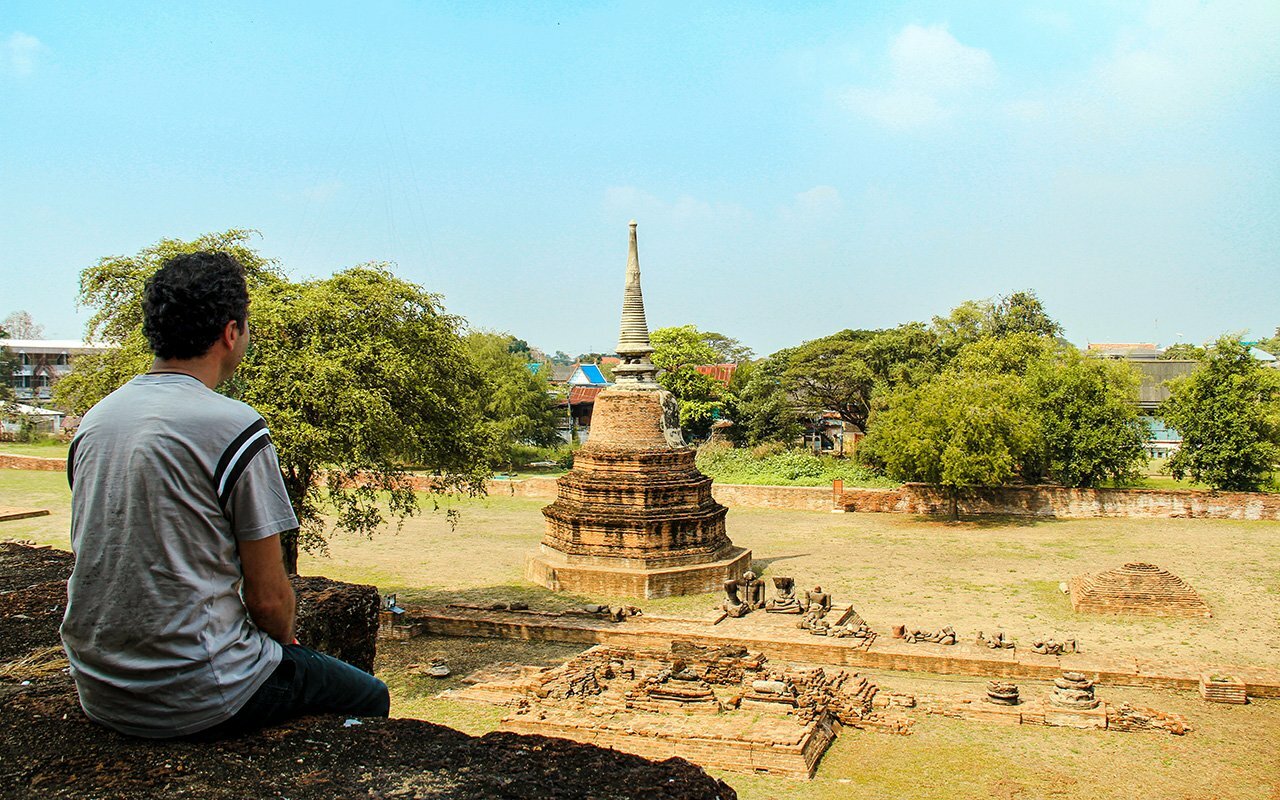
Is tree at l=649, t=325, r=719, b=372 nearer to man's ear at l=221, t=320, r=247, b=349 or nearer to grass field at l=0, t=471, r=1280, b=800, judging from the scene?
grass field at l=0, t=471, r=1280, b=800

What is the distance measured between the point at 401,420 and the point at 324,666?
34.6 feet

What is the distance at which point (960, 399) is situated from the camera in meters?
27.0

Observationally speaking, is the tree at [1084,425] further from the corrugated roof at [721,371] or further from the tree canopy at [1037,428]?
the corrugated roof at [721,371]

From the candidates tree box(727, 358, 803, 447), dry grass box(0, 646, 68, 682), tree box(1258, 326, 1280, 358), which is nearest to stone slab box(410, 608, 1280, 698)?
dry grass box(0, 646, 68, 682)

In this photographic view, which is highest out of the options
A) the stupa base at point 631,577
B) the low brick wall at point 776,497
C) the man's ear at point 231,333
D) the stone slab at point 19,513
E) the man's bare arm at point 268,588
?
the man's ear at point 231,333

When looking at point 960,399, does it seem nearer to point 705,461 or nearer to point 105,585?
point 705,461

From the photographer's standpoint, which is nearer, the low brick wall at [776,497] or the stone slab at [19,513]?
the stone slab at [19,513]

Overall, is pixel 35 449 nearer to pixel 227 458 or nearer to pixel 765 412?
pixel 765 412

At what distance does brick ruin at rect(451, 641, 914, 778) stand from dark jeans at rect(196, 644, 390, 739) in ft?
21.1

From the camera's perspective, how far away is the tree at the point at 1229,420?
27.2 m

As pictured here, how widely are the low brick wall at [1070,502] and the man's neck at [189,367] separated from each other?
27.7m

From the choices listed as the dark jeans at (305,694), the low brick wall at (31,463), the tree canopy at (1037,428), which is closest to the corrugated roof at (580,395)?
the low brick wall at (31,463)

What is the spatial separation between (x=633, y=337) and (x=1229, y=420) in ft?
60.8

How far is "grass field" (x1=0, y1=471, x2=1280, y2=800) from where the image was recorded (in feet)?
29.7
